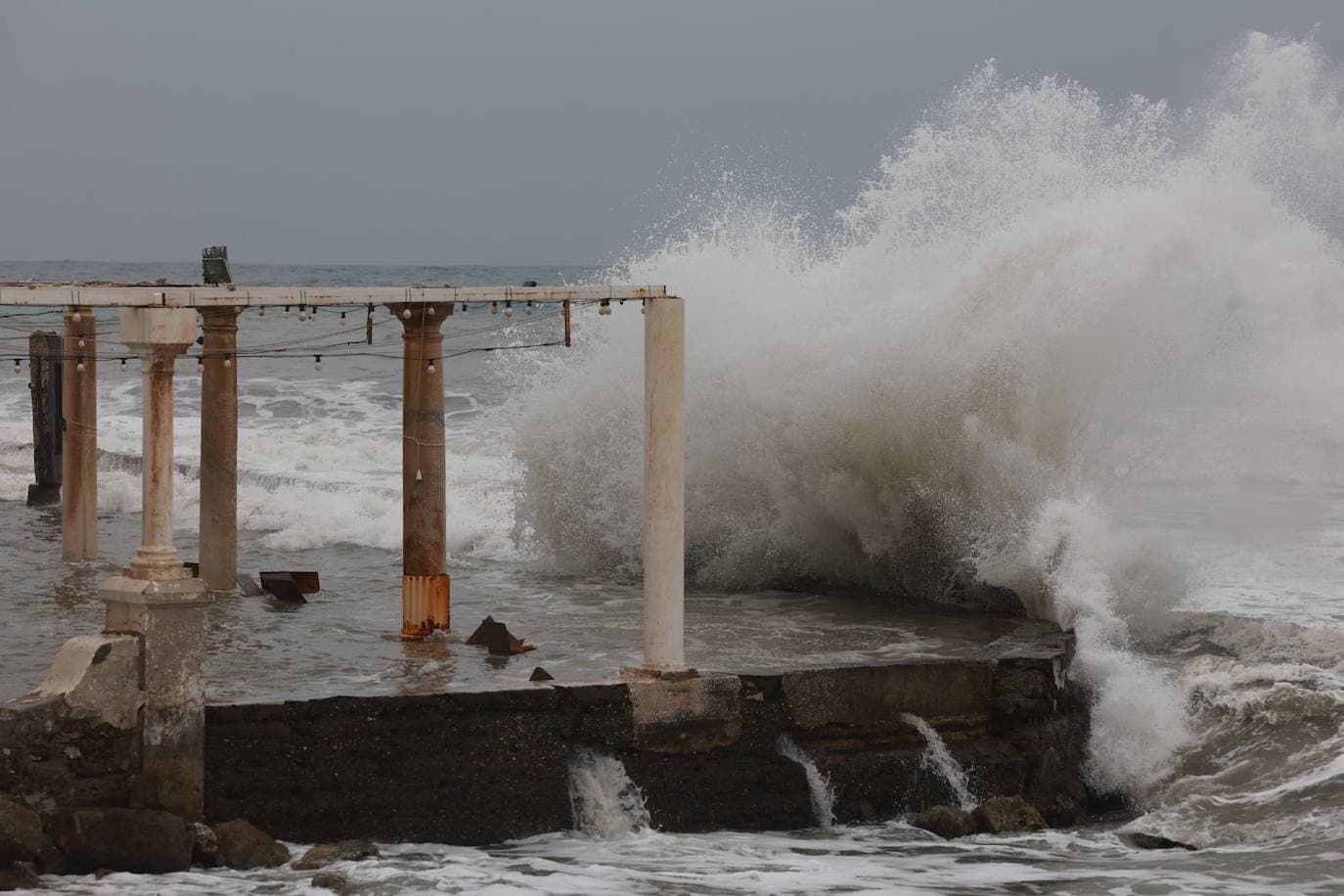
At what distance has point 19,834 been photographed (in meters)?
9.17

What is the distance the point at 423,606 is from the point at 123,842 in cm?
370

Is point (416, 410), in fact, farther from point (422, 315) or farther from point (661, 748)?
point (661, 748)

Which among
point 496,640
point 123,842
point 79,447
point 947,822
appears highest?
point 79,447

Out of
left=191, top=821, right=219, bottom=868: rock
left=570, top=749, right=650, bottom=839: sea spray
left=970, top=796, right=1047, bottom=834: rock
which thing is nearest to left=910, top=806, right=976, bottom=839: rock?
left=970, top=796, right=1047, bottom=834: rock

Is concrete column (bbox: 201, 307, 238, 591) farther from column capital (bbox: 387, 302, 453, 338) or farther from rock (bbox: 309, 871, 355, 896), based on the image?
rock (bbox: 309, 871, 355, 896)

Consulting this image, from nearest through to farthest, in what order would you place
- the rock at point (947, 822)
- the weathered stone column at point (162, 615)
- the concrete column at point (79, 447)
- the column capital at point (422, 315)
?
the weathered stone column at point (162, 615) < the rock at point (947, 822) < the column capital at point (422, 315) < the concrete column at point (79, 447)

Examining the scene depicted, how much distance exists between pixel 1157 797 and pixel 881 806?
1.94 meters

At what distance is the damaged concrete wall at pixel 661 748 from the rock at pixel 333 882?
899 millimetres

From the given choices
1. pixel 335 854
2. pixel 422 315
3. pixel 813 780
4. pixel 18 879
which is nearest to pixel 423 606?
pixel 422 315

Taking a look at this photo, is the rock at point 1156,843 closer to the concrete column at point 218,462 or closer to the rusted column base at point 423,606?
the rusted column base at point 423,606

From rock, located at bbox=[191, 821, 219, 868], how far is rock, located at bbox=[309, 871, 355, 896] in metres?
0.60

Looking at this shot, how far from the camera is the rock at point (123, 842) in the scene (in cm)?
944

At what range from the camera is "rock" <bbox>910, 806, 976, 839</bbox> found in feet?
35.9

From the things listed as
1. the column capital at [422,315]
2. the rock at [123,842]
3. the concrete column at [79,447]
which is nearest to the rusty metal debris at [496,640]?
the column capital at [422,315]
